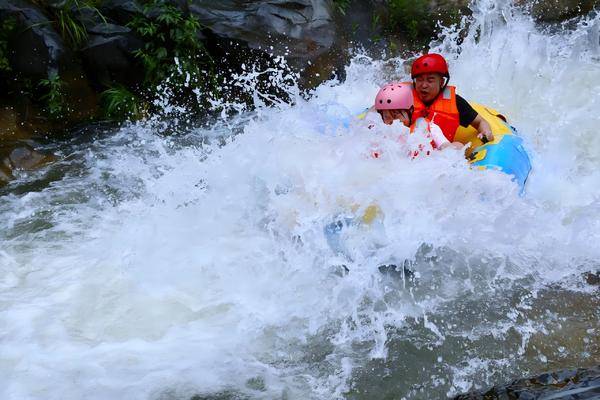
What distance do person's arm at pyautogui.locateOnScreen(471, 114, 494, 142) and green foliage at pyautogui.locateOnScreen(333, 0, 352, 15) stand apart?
331 centimetres

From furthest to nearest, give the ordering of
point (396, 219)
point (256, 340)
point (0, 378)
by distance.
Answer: point (396, 219), point (256, 340), point (0, 378)

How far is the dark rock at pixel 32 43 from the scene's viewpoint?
6223 millimetres

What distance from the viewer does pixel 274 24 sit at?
23.6 feet

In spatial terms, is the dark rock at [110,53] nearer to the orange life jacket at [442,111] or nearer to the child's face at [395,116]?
the child's face at [395,116]

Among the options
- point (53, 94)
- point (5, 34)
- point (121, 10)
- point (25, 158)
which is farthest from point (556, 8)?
point (25, 158)

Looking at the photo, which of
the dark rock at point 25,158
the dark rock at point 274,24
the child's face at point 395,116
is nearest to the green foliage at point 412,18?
the dark rock at point 274,24

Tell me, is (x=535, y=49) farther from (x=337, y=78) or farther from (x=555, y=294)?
(x=555, y=294)

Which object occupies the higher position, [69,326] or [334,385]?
[69,326]

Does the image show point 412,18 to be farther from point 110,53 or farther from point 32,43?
point 32,43

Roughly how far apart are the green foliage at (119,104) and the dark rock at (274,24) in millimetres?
1266

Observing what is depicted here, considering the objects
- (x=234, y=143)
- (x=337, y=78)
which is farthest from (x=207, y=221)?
(x=337, y=78)

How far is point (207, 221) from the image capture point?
186 inches

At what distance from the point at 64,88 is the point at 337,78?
3175 mm

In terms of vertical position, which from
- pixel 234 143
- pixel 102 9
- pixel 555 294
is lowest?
pixel 555 294
